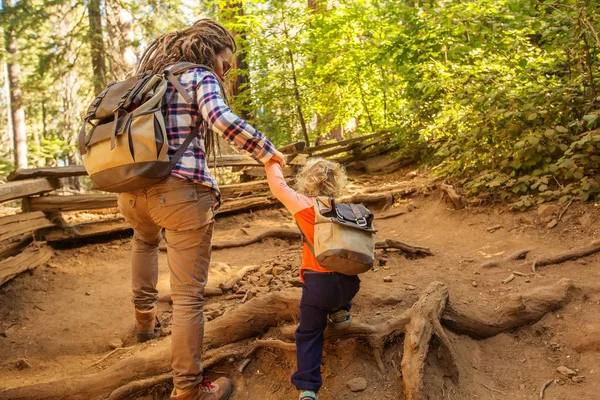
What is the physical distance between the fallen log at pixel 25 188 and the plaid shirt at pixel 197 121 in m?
3.39

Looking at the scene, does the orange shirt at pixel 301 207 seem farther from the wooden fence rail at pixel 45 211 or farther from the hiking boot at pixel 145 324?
the wooden fence rail at pixel 45 211

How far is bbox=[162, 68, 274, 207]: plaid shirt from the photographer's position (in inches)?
107

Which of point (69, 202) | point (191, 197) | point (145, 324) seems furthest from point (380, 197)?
point (191, 197)

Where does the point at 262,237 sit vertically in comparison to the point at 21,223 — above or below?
below

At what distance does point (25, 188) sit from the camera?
18.9 ft

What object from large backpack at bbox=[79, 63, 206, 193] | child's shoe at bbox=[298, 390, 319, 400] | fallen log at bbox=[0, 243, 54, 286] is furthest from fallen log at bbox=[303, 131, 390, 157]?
child's shoe at bbox=[298, 390, 319, 400]

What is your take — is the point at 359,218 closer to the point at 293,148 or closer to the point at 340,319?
the point at 340,319

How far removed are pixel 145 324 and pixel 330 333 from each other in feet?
Answer: 5.51

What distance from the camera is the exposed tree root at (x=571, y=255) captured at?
453cm

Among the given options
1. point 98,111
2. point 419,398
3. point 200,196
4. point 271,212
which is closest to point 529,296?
point 419,398

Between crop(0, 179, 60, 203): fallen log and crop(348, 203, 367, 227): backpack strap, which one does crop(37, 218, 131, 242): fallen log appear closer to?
crop(0, 179, 60, 203): fallen log

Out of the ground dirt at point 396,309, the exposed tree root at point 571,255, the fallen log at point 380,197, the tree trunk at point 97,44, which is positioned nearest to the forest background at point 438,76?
the tree trunk at point 97,44

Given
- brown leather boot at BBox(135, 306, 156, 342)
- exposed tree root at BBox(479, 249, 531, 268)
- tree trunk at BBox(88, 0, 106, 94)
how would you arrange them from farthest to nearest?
tree trunk at BBox(88, 0, 106, 94)
exposed tree root at BBox(479, 249, 531, 268)
brown leather boot at BBox(135, 306, 156, 342)

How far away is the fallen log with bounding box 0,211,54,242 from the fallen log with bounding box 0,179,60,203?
263mm
